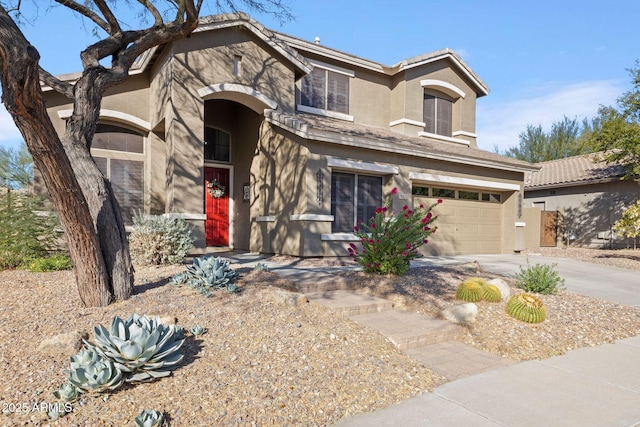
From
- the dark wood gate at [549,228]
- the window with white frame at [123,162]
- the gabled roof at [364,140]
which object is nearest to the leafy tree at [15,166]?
the window with white frame at [123,162]

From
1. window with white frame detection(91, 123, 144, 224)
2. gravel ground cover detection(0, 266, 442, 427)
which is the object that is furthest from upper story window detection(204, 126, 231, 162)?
gravel ground cover detection(0, 266, 442, 427)

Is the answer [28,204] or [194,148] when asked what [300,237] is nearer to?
[194,148]

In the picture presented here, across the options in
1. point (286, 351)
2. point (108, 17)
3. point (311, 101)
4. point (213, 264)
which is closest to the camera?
point (286, 351)

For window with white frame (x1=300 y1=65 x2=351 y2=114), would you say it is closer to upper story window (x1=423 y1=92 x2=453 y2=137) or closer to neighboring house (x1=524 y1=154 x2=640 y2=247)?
upper story window (x1=423 y1=92 x2=453 y2=137)

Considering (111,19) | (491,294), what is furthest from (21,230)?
(491,294)

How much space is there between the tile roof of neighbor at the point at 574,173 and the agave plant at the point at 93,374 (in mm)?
18574

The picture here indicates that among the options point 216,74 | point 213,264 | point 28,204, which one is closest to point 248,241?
point 216,74

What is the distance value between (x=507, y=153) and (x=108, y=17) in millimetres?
33798

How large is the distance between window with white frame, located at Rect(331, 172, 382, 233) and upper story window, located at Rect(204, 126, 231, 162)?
165 inches

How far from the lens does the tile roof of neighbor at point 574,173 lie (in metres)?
17.9

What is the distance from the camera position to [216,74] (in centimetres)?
1066

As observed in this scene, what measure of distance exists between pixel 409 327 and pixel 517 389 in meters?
1.59

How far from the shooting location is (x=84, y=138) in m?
5.62

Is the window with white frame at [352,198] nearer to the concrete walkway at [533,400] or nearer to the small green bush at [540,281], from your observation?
the small green bush at [540,281]
